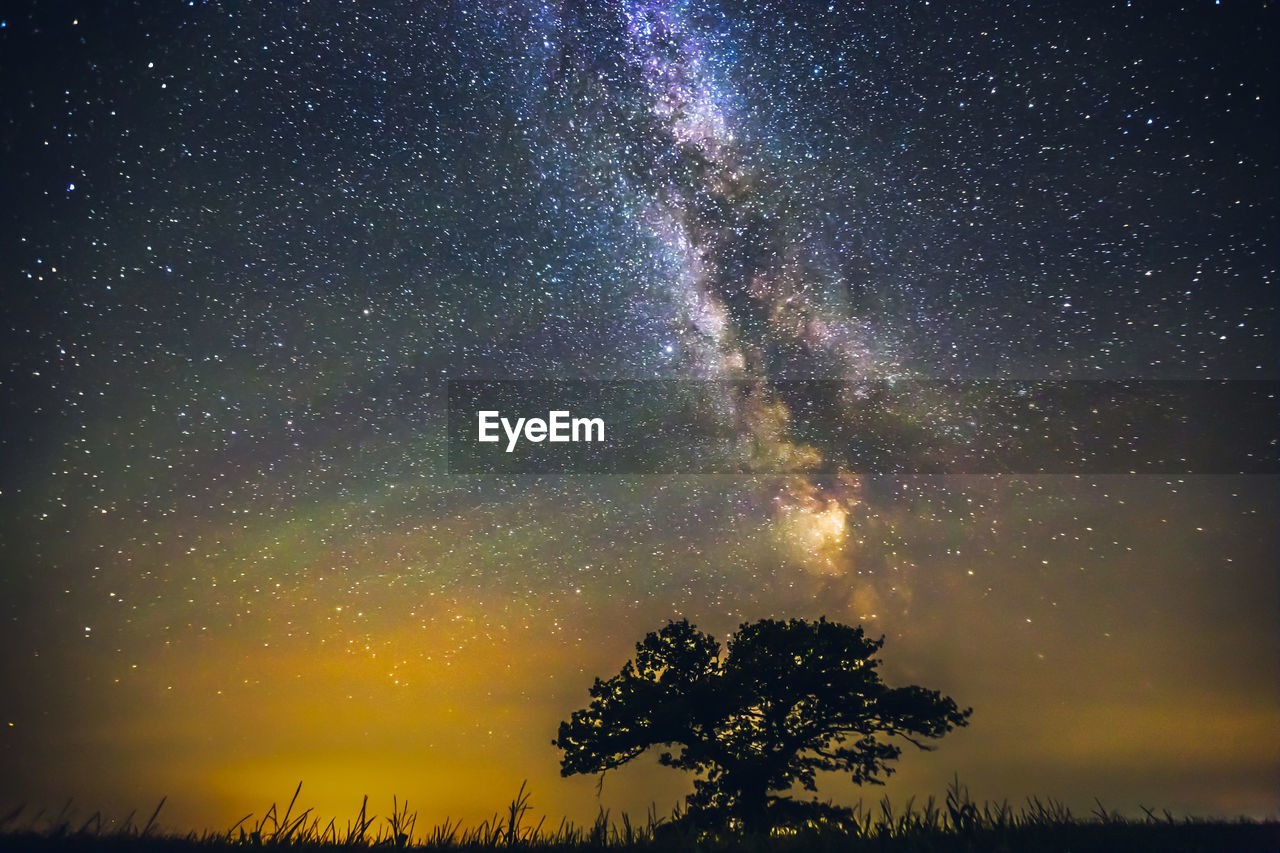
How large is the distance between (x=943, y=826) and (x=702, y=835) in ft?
5.22

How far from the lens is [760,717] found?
14977 millimetres

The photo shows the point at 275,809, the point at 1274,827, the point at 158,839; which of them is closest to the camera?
the point at 275,809

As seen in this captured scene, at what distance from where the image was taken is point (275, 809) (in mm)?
3959

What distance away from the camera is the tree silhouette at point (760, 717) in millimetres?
14461

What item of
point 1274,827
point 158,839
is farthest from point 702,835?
point 1274,827

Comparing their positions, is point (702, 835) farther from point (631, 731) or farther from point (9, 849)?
point (631, 731)

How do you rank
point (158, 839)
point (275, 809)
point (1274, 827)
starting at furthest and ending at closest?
point (1274, 827) < point (158, 839) < point (275, 809)

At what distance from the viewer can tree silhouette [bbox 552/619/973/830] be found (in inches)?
569

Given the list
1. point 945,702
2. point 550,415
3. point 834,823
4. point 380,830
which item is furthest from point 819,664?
point 380,830

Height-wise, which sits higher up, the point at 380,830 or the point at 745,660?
the point at 745,660

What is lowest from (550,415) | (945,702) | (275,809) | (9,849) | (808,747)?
(9,849)

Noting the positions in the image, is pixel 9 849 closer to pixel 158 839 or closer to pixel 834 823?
pixel 158 839

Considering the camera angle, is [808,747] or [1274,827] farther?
[808,747]

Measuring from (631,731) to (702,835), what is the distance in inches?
432
